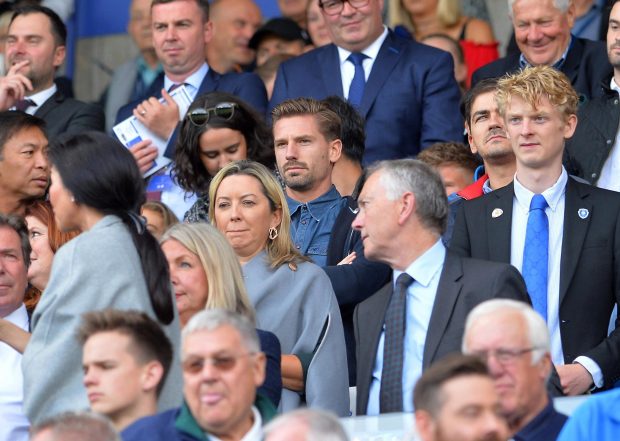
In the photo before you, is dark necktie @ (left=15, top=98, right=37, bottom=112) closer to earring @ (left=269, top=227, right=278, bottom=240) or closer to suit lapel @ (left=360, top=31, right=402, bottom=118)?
suit lapel @ (left=360, top=31, right=402, bottom=118)

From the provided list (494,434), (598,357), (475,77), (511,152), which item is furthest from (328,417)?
(475,77)

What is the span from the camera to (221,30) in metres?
11.8

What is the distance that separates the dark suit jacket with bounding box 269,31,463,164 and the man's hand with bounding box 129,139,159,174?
3.32ft

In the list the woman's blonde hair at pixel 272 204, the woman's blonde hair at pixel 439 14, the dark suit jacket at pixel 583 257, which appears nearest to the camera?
the dark suit jacket at pixel 583 257

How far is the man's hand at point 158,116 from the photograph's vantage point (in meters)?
9.38

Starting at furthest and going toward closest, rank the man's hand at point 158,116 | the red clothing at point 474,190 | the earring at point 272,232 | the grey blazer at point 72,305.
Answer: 1. the man's hand at point 158,116
2. the red clothing at point 474,190
3. the earring at point 272,232
4. the grey blazer at point 72,305

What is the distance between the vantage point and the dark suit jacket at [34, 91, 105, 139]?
31.9 feet

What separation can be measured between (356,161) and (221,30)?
342 cm

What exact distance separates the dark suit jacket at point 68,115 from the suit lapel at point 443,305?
365 cm

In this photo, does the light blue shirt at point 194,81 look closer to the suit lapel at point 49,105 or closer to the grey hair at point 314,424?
the suit lapel at point 49,105

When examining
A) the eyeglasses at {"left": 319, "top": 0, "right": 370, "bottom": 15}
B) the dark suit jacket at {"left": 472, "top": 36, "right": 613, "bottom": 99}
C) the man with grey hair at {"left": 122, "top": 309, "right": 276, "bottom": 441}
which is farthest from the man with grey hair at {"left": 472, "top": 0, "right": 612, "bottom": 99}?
the man with grey hair at {"left": 122, "top": 309, "right": 276, "bottom": 441}

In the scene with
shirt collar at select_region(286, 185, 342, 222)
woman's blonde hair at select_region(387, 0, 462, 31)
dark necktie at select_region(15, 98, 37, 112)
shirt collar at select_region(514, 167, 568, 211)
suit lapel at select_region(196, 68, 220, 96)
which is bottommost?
shirt collar at select_region(286, 185, 342, 222)

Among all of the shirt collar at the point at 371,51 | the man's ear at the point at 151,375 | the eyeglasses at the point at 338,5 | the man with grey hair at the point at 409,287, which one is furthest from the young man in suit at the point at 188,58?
the man's ear at the point at 151,375

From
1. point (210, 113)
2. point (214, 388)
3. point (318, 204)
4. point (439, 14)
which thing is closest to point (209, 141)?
point (210, 113)
